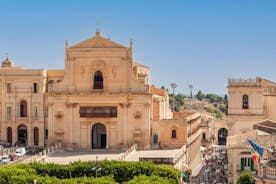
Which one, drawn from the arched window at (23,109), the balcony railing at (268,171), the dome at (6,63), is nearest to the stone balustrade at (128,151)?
the arched window at (23,109)

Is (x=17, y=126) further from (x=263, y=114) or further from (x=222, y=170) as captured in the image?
(x=263, y=114)

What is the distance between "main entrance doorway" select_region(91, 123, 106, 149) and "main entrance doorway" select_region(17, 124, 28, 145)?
857 cm

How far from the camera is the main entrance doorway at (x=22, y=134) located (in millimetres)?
62469

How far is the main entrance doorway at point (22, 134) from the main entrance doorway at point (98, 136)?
857 cm

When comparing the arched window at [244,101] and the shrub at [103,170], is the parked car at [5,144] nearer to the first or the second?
the shrub at [103,170]

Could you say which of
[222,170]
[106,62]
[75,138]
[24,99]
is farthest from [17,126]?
[222,170]

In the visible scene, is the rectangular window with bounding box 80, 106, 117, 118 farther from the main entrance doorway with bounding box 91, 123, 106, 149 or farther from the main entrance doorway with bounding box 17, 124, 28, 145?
the main entrance doorway with bounding box 17, 124, 28, 145

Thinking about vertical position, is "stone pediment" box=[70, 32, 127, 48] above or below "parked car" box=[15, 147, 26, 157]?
above

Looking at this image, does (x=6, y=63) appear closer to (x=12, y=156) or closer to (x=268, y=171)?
(x=12, y=156)

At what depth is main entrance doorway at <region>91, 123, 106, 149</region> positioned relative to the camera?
5894cm

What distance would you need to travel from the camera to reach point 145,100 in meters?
56.9

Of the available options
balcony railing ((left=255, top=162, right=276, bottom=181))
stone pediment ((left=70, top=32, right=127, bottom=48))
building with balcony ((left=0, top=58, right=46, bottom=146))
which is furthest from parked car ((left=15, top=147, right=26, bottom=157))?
balcony railing ((left=255, top=162, right=276, bottom=181))

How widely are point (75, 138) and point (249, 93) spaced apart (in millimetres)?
19545

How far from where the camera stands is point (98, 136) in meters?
59.3
